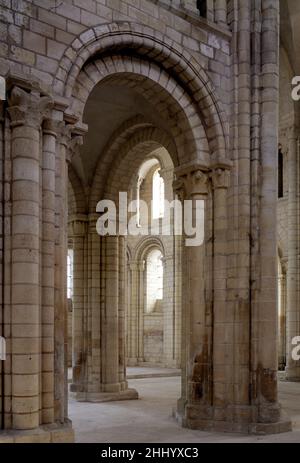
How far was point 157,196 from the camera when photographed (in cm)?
2553

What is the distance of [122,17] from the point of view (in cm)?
977

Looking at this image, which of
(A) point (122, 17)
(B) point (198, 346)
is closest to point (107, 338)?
(B) point (198, 346)

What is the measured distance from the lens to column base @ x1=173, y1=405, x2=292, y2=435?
10.2 metres

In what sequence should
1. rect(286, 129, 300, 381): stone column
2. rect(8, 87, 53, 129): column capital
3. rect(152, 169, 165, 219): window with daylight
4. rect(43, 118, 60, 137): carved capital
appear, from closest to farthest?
rect(8, 87, 53, 129): column capital → rect(43, 118, 60, 137): carved capital → rect(286, 129, 300, 381): stone column → rect(152, 169, 165, 219): window with daylight

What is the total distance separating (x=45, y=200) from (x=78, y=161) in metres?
6.66

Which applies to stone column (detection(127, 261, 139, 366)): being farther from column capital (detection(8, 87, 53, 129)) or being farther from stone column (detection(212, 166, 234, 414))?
column capital (detection(8, 87, 53, 129))

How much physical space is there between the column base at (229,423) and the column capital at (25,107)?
5.72 metres

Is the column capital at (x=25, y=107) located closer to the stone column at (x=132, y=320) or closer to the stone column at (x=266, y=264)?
the stone column at (x=266, y=264)

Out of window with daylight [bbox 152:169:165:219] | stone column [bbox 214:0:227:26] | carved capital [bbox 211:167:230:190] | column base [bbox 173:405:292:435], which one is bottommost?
column base [bbox 173:405:292:435]

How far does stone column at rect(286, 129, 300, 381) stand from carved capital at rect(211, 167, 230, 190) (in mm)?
9162

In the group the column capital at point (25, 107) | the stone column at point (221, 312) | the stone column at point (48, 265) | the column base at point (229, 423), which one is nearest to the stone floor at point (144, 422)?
the column base at point (229, 423)

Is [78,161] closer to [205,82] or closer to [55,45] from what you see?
[205,82]

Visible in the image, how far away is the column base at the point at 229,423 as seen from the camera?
401 inches

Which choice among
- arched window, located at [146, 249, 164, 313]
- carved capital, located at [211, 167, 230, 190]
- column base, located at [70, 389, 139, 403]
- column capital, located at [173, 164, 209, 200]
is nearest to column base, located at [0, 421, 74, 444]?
column capital, located at [173, 164, 209, 200]
